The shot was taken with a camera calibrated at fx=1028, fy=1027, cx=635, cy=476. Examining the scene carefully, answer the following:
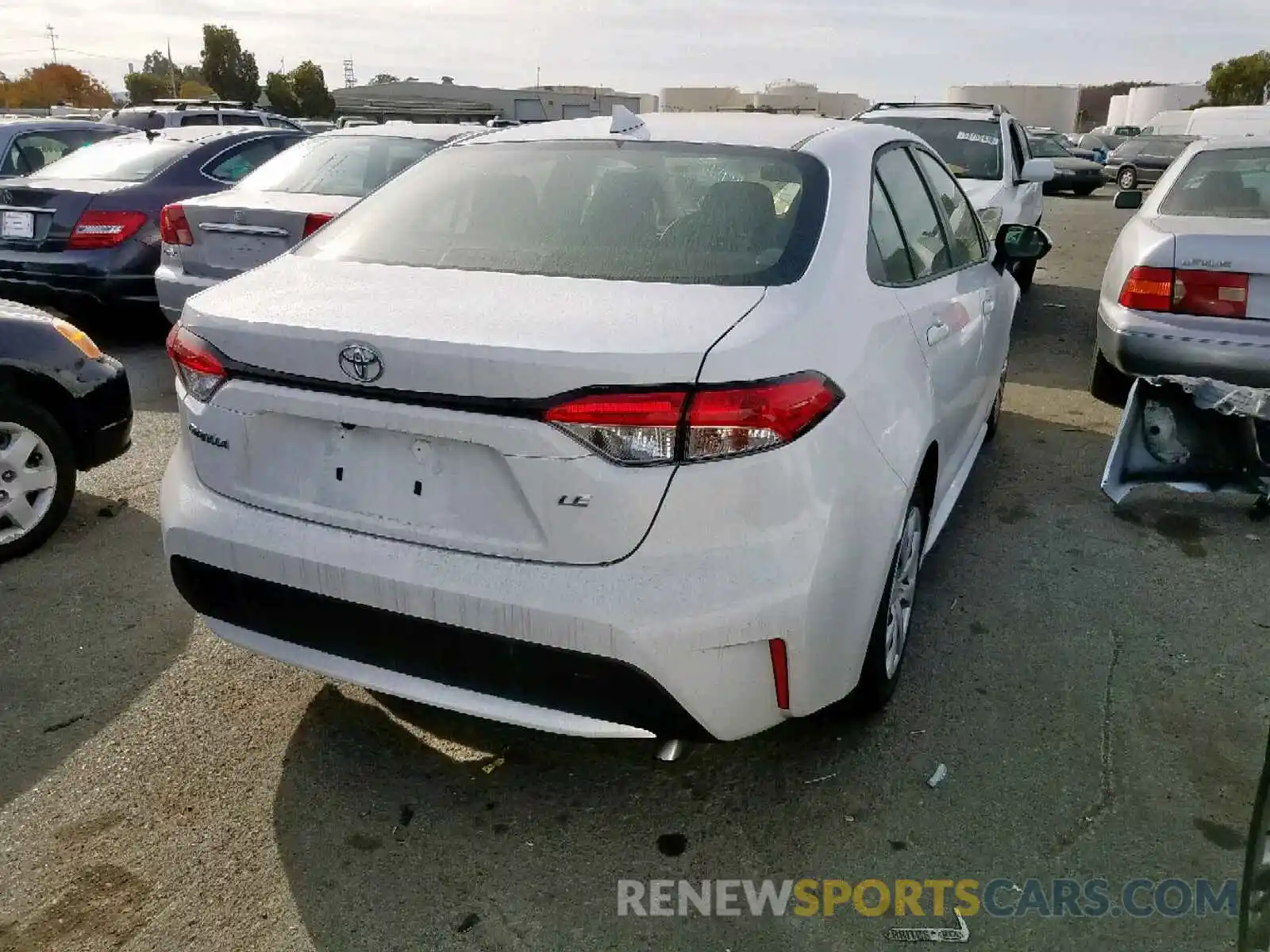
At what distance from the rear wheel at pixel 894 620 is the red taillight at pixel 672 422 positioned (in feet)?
2.41

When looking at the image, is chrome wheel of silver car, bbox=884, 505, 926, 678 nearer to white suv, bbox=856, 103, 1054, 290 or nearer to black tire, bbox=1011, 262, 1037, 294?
white suv, bbox=856, 103, 1054, 290

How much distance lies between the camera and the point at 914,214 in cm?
337

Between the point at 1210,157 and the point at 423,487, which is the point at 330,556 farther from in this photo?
the point at 1210,157

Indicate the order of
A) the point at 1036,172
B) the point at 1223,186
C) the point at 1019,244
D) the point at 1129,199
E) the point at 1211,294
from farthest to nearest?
the point at 1036,172 < the point at 1129,199 < the point at 1223,186 < the point at 1211,294 < the point at 1019,244

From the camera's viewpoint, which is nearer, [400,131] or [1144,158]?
[400,131]

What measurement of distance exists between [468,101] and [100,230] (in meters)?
46.5

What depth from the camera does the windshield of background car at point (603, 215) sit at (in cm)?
256

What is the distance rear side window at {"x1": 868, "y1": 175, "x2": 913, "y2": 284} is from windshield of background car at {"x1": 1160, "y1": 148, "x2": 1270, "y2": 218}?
3.26m

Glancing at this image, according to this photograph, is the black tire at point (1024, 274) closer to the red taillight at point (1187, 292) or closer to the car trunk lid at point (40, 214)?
the red taillight at point (1187, 292)

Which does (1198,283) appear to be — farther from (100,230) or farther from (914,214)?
(100,230)

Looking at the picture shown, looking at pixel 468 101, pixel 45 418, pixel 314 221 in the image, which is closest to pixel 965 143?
pixel 314 221

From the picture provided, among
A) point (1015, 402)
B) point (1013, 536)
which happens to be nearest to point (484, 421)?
point (1013, 536)

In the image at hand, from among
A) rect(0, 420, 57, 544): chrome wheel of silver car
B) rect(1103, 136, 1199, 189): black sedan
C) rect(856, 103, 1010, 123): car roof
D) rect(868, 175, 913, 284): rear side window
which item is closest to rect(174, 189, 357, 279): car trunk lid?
rect(0, 420, 57, 544): chrome wheel of silver car

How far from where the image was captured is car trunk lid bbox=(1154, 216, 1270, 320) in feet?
15.7
